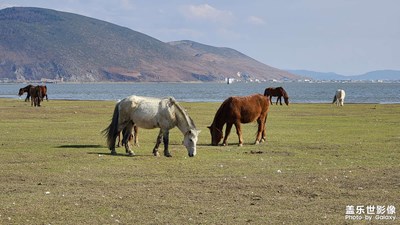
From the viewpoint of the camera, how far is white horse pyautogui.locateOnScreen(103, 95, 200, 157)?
19.0m

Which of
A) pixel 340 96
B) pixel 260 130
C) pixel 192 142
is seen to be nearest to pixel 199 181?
pixel 192 142

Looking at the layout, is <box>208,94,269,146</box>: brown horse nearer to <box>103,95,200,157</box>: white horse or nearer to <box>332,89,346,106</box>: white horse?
<box>103,95,200,157</box>: white horse

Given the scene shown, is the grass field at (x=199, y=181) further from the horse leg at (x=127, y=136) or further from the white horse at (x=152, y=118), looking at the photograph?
the white horse at (x=152, y=118)

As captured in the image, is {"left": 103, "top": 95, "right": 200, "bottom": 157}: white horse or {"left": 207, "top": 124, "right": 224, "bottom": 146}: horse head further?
{"left": 207, "top": 124, "right": 224, "bottom": 146}: horse head

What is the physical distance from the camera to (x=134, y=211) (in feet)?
37.0

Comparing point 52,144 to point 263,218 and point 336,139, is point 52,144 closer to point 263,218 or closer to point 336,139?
point 336,139

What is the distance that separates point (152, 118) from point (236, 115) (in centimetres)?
415

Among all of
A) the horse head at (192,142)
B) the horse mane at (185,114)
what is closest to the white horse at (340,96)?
the horse mane at (185,114)

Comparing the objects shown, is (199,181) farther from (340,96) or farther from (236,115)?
(340,96)

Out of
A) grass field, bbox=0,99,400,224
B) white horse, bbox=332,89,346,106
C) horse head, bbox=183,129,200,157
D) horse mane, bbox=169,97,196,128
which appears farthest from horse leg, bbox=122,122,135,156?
white horse, bbox=332,89,346,106

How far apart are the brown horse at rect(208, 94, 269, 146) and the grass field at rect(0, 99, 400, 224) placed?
1.91 feet

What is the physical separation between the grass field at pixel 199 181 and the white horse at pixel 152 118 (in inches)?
26.3

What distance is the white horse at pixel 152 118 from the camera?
1903 cm

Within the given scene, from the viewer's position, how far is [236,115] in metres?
22.2
